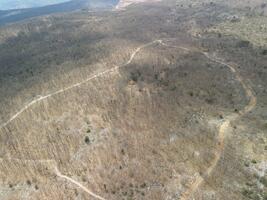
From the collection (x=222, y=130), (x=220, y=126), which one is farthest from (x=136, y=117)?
(x=222, y=130)

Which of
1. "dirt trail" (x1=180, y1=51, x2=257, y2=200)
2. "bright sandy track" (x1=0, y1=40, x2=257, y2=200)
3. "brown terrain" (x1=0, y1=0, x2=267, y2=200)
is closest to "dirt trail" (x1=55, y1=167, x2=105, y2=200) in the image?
"bright sandy track" (x1=0, y1=40, x2=257, y2=200)

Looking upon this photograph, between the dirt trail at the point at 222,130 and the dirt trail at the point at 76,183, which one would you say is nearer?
the dirt trail at the point at 222,130

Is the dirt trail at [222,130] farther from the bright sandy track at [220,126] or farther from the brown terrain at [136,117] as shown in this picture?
the brown terrain at [136,117]

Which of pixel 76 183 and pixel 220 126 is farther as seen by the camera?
pixel 220 126

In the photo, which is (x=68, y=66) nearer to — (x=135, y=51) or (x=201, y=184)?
(x=135, y=51)

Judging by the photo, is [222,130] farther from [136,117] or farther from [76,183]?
[76,183]

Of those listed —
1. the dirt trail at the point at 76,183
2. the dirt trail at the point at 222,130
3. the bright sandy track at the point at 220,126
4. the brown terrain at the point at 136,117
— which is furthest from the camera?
the brown terrain at the point at 136,117

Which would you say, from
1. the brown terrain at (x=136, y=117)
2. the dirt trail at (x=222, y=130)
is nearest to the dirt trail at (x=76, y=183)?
the brown terrain at (x=136, y=117)

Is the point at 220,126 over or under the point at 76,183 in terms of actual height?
over

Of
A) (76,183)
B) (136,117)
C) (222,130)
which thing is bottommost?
(76,183)
